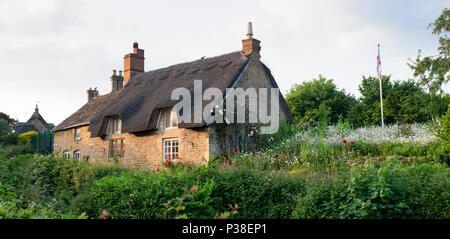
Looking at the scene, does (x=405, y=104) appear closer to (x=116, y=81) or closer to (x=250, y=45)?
(x=250, y=45)

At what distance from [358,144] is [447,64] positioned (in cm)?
1280

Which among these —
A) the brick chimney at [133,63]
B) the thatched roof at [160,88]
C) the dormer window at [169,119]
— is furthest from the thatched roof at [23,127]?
the dormer window at [169,119]

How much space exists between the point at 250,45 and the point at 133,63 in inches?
388

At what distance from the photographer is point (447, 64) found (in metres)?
21.0

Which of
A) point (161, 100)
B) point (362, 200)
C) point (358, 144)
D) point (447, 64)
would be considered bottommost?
point (362, 200)

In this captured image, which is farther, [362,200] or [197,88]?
[197,88]

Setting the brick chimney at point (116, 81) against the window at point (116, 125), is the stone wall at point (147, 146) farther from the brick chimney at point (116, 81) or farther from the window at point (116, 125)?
the brick chimney at point (116, 81)

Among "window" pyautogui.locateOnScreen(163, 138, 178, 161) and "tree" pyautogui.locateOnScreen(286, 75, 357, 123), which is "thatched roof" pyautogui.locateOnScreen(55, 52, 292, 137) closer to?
"window" pyautogui.locateOnScreen(163, 138, 178, 161)

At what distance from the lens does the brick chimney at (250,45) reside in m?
16.6

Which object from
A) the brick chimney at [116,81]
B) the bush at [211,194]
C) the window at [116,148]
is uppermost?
the brick chimney at [116,81]

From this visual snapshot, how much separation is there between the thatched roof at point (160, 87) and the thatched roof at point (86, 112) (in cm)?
293

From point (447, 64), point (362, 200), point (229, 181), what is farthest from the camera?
point (447, 64)
